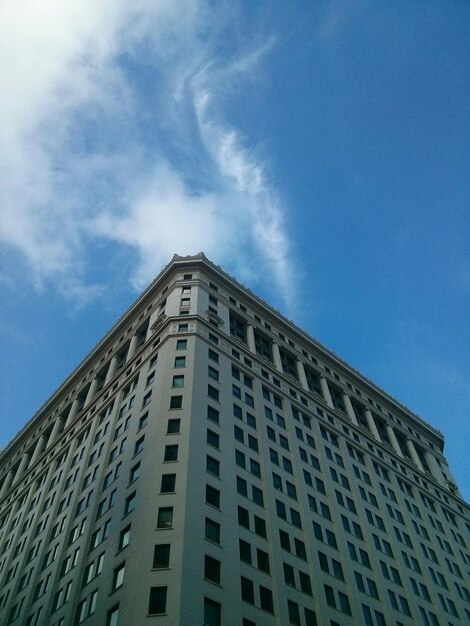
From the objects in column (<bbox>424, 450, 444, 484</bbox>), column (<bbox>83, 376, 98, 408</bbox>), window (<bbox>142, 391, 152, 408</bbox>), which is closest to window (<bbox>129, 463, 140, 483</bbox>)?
window (<bbox>142, 391, 152, 408</bbox>)

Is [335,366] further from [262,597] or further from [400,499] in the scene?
[262,597]

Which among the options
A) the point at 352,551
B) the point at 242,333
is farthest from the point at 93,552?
the point at 242,333

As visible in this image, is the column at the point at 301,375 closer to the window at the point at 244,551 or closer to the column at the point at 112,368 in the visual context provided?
the column at the point at 112,368

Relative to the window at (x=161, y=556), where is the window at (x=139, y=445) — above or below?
above

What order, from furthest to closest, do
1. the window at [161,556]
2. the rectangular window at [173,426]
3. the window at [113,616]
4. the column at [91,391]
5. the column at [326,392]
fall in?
the column at [326,392]
the column at [91,391]
the rectangular window at [173,426]
the window at [161,556]
the window at [113,616]

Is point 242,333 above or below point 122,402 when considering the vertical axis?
above

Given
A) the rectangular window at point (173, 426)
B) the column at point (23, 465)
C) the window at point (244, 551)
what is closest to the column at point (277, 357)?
the rectangular window at point (173, 426)

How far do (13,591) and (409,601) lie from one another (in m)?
36.6

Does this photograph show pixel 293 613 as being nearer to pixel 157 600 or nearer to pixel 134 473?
pixel 157 600

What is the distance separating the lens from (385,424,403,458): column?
82556 mm

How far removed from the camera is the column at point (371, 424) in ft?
264

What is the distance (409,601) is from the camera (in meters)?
55.1

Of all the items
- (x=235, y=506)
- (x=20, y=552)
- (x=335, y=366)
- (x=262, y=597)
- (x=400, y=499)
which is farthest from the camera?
(x=335, y=366)

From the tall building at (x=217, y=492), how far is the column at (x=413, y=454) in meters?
0.42
